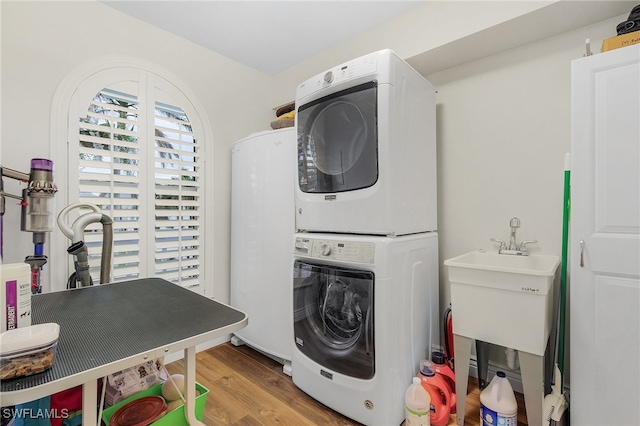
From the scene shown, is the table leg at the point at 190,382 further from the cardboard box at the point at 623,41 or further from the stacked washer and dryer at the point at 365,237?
the cardboard box at the point at 623,41

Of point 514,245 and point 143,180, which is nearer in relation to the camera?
point 514,245

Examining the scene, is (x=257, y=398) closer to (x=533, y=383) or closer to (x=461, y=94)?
(x=533, y=383)

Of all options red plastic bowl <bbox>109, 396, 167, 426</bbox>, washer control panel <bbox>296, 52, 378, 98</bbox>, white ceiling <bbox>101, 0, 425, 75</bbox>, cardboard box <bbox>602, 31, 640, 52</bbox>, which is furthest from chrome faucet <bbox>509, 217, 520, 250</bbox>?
red plastic bowl <bbox>109, 396, 167, 426</bbox>

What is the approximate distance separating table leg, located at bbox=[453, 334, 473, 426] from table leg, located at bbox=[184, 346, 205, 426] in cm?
125

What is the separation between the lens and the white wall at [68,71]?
164 cm

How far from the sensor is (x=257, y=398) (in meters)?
1.76

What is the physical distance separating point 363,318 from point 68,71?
230 centimetres

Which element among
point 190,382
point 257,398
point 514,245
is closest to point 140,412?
point 190,382

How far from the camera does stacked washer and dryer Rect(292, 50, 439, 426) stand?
1.47m

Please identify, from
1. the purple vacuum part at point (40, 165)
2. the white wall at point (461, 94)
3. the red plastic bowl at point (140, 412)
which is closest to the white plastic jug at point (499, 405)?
the white wall at point (461, 94)

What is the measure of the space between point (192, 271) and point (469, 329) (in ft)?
6.48

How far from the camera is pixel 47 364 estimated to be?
66cm

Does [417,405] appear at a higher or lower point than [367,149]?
lower

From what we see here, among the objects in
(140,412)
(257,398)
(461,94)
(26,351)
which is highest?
(461,94)
